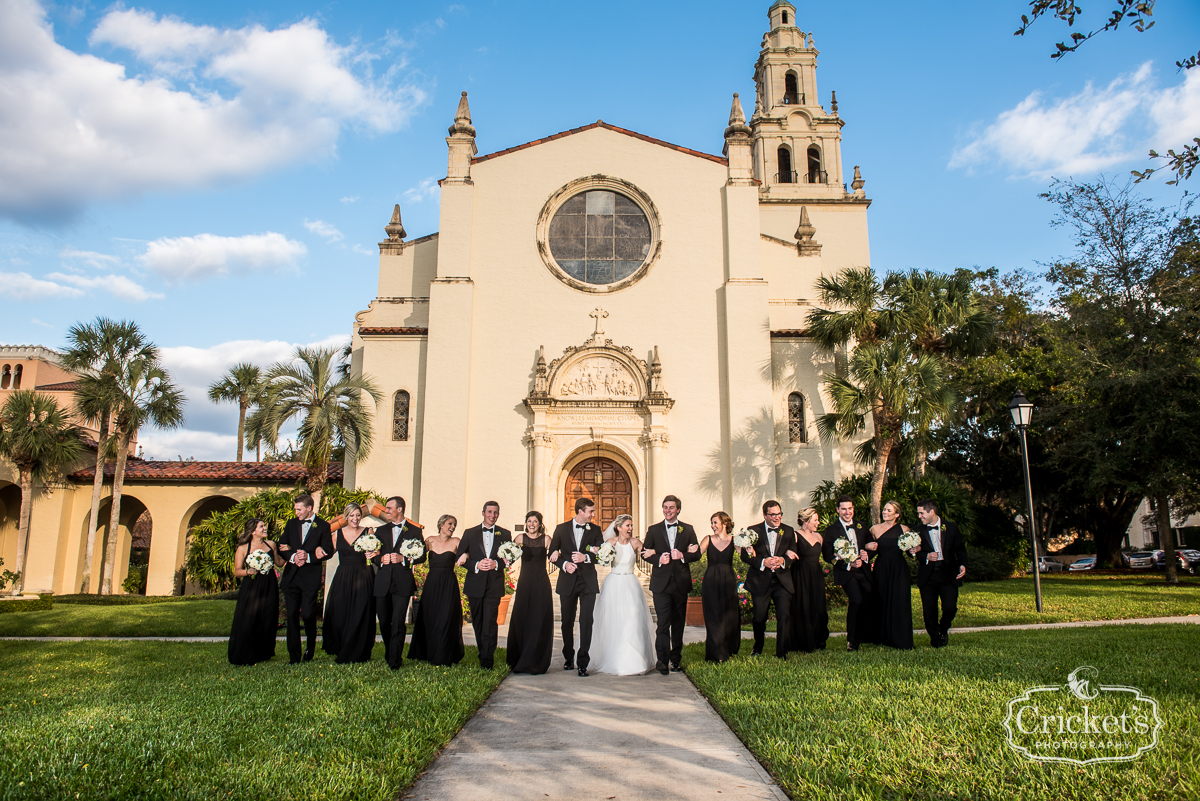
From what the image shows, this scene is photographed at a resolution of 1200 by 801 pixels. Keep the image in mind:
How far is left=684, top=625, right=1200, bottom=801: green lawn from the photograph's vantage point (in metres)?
3.91

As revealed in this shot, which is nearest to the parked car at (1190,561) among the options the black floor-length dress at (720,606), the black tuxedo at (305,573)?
the black floor-length dress at (720,606)

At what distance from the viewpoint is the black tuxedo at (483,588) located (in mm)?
8469

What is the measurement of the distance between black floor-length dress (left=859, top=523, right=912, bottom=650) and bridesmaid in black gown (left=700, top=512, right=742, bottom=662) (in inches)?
73.6

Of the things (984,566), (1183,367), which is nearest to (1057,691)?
(1183,367)

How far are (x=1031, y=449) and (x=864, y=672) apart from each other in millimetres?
24803

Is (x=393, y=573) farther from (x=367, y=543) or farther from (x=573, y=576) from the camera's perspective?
(x=573, y=576)

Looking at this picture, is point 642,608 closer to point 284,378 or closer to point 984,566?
point 284,378

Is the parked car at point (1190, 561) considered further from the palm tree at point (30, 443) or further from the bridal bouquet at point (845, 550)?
the palm tree at point (30, 443)

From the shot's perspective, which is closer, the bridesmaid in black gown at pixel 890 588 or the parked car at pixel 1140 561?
the bridesmaid in black gown at pixel 890 588

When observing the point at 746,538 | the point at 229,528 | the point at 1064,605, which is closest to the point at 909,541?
the point at 746,538

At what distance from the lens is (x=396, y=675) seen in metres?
7.44

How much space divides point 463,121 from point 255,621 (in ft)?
58.5

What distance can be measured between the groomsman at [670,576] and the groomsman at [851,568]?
6.08ft

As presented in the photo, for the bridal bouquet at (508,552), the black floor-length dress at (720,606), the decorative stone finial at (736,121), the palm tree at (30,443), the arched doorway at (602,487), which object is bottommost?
the black floor-length dress at (720,606)
